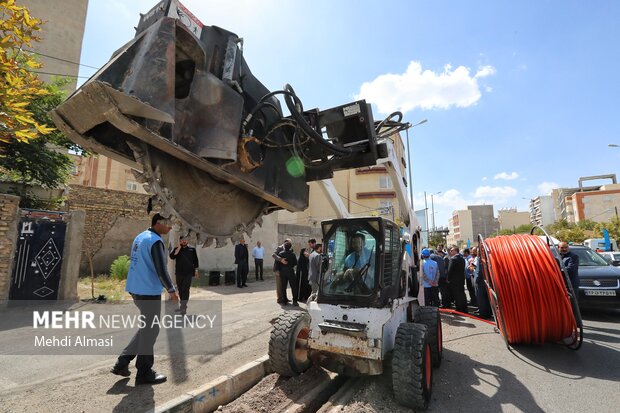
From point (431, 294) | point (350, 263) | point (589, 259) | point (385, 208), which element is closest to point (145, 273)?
point (350, 263)

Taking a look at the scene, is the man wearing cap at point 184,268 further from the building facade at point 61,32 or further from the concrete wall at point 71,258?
the building facade at point 61,32

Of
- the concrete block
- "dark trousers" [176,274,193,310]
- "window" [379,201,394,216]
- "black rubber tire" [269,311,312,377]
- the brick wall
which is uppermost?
"window" [379,201,394,216]

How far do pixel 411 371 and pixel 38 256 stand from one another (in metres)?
8.34

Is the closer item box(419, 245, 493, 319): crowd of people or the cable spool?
the cable spool

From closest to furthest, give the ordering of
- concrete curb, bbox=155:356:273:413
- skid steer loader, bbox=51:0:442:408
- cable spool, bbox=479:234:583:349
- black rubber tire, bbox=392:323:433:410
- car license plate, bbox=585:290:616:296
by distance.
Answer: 1. skid steer loader, bbox=51:0:442:408
2. concrete curb, bbox=155:356:273:413
3. black rubber tire, bbox=392:323:433:410
4. cable spool, bbox=479:234:583:349
5. car license plate, bbox=585:290:616:296

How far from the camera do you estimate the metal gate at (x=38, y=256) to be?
24.1 ft

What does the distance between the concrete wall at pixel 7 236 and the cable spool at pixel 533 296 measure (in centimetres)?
979

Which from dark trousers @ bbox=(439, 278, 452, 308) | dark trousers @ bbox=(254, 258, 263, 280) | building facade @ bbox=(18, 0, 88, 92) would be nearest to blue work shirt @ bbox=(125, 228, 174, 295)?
dark trousers @ bbox=(439, 278, 452, 308)

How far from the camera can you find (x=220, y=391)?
143 inches

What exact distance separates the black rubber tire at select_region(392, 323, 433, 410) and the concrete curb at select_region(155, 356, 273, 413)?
1748 mm

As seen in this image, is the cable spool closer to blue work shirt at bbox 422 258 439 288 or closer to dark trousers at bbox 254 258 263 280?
blue work shirt at bbox 422 258 439 288

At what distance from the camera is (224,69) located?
2512mm

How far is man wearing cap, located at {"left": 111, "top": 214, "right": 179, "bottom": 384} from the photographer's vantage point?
365cm

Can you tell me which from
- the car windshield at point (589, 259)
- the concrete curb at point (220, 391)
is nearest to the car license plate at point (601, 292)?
the car windshield at point (589, 259)
